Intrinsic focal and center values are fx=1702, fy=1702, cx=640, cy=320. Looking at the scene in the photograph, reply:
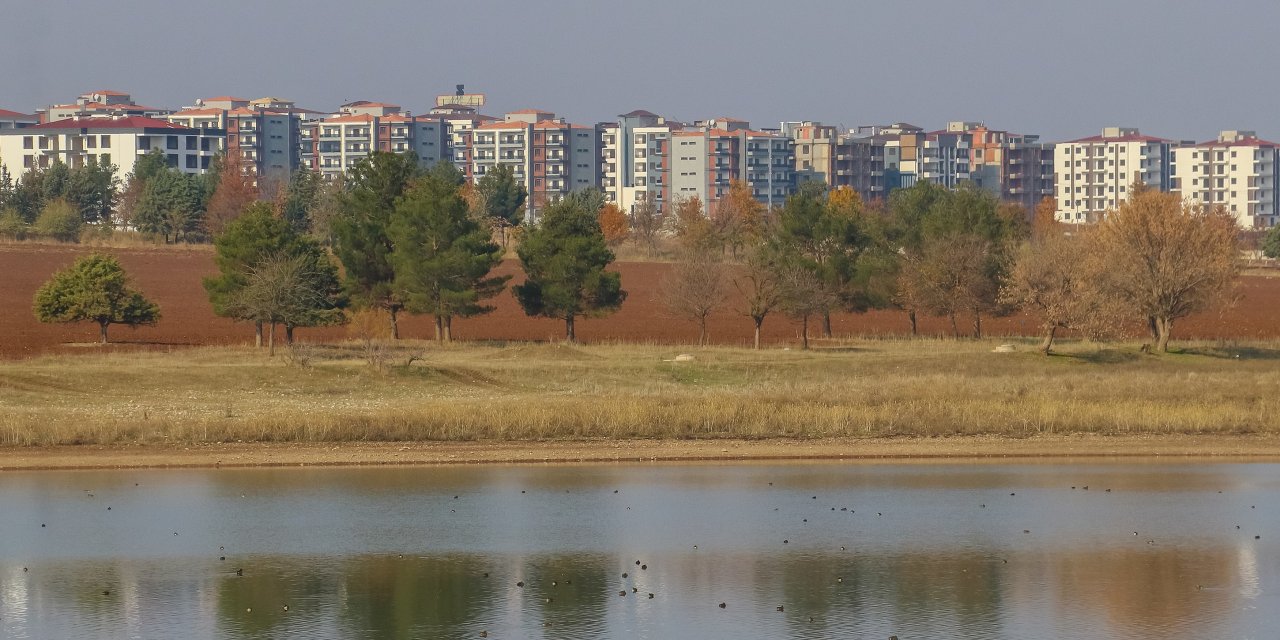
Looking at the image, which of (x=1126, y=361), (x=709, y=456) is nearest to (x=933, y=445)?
(x=709, y=456)

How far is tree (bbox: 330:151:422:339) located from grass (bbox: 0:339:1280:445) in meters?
8.08

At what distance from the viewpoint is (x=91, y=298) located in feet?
242

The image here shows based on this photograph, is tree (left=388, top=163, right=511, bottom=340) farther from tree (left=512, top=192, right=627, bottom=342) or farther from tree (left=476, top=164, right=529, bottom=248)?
tree (left=476, top=164, right=529, bottom=248)

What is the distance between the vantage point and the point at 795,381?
63406 mm

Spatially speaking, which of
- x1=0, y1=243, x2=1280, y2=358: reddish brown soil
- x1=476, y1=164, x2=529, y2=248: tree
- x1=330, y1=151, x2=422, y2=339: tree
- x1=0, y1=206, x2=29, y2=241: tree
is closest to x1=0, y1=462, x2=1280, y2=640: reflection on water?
x1=0, y1=243, x2=1280, y2=358: reddish brown soil

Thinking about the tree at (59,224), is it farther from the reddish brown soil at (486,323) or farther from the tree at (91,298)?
the tree at (91,298)

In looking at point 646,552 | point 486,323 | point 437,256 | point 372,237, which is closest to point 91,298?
point 372,237

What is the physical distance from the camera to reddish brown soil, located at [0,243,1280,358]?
87894 mm

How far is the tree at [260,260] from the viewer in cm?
7514

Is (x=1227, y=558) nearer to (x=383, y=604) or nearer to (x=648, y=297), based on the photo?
(x=383, y=604)

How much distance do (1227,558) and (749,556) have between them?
806 cm

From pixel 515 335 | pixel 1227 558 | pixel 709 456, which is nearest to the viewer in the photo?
pixel 1227 558

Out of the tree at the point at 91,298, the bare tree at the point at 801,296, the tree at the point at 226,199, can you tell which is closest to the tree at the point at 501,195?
the tree at the point at 226,199

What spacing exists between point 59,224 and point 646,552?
149 metres
